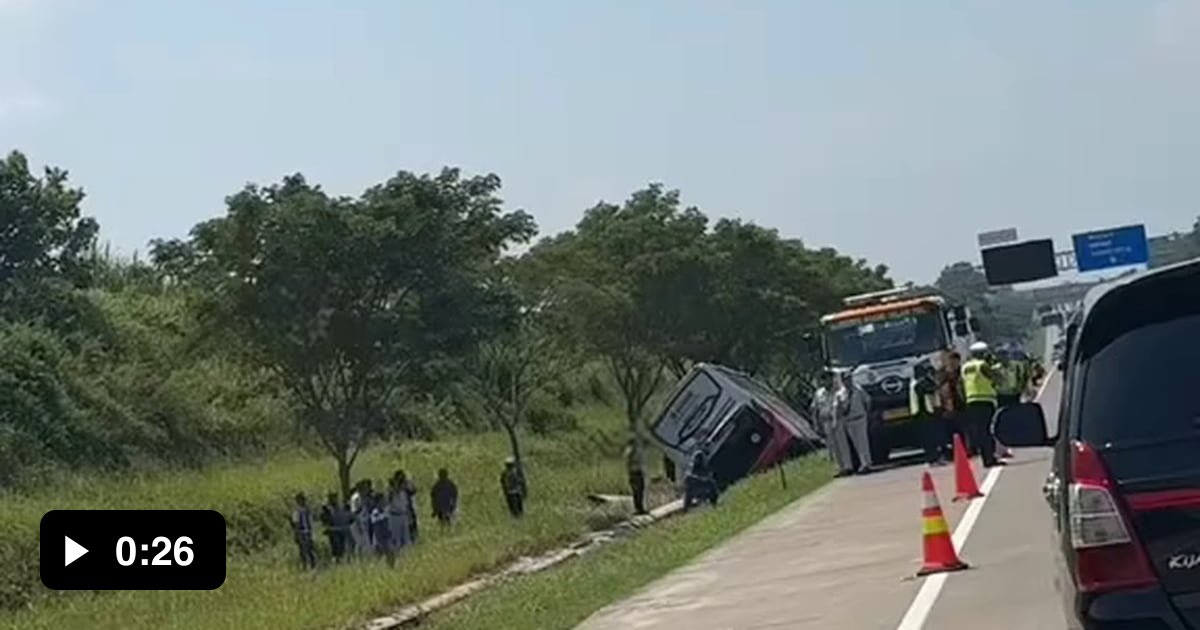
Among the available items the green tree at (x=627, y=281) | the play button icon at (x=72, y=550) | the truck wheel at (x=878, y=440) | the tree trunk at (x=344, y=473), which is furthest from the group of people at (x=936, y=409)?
the play button icon at (x=72, y=550)

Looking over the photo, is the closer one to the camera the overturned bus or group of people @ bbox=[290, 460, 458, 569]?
group of people @ bbox=[290, 460, 458, 569]

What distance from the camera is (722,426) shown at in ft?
131

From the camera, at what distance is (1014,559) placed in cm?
1562

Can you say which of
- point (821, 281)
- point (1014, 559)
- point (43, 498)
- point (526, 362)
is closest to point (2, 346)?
point (43, 498)

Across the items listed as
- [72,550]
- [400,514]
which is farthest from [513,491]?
[72,550]

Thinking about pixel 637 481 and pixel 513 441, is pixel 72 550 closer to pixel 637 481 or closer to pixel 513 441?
pixel 637 481

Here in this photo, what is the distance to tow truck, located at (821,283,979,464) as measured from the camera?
33250 millimetres

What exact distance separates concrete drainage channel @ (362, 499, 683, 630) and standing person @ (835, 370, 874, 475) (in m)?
3.94

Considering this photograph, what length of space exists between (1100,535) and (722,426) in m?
33.4

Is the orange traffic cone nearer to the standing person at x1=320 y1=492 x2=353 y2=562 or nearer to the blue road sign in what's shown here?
the standing person at x1=320 y1=492 x2=353 y2=562

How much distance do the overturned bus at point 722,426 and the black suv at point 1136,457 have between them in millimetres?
32066

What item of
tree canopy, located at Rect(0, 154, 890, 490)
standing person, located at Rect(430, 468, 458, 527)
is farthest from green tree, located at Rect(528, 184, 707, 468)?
standing person, located at Rect(430, 468, 458, 527)

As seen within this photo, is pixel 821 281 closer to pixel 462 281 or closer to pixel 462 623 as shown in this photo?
pixel 462 281

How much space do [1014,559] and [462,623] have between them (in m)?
6.03
